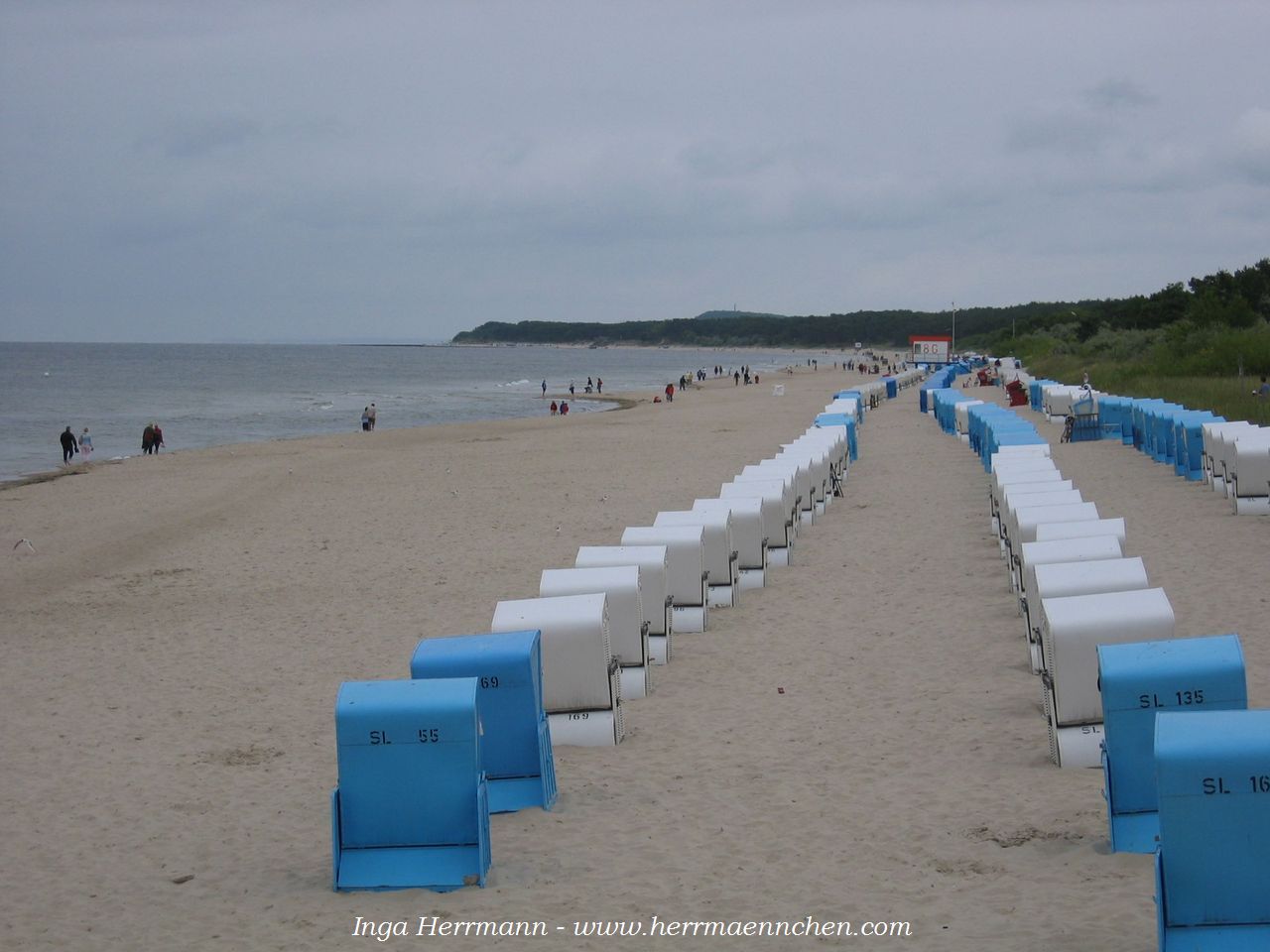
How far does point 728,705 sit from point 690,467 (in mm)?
17795

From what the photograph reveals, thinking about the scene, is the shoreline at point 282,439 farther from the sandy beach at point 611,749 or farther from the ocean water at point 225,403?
the sandy beach at point 611,749

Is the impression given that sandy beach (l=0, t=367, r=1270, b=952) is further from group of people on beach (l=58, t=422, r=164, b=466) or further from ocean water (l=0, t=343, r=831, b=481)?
ocean water (l=0, t=343, r=831, b=481)

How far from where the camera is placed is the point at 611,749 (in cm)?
859

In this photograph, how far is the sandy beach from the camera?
238 inches

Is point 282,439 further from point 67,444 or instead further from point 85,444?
point 67,444

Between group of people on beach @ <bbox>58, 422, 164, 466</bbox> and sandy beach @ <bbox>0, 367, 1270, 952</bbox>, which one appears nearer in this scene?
sandy beach @ <bbox>0, 367, 1270, 952</bbox>

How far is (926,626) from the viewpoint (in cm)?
1196

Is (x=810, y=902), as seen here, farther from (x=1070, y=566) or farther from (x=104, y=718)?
(x=104, y=718)

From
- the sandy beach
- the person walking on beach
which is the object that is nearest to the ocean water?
the person walking on beach

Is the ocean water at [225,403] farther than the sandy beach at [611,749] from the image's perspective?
Answer: Yes

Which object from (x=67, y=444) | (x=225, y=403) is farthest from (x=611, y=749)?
(x=225, y=403)

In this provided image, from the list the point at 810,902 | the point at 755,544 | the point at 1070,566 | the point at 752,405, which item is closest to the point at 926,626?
the point at 755,544

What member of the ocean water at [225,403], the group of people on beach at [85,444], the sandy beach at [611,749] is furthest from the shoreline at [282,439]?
the sandy beach at [611,749]

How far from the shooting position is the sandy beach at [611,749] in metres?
6.05
